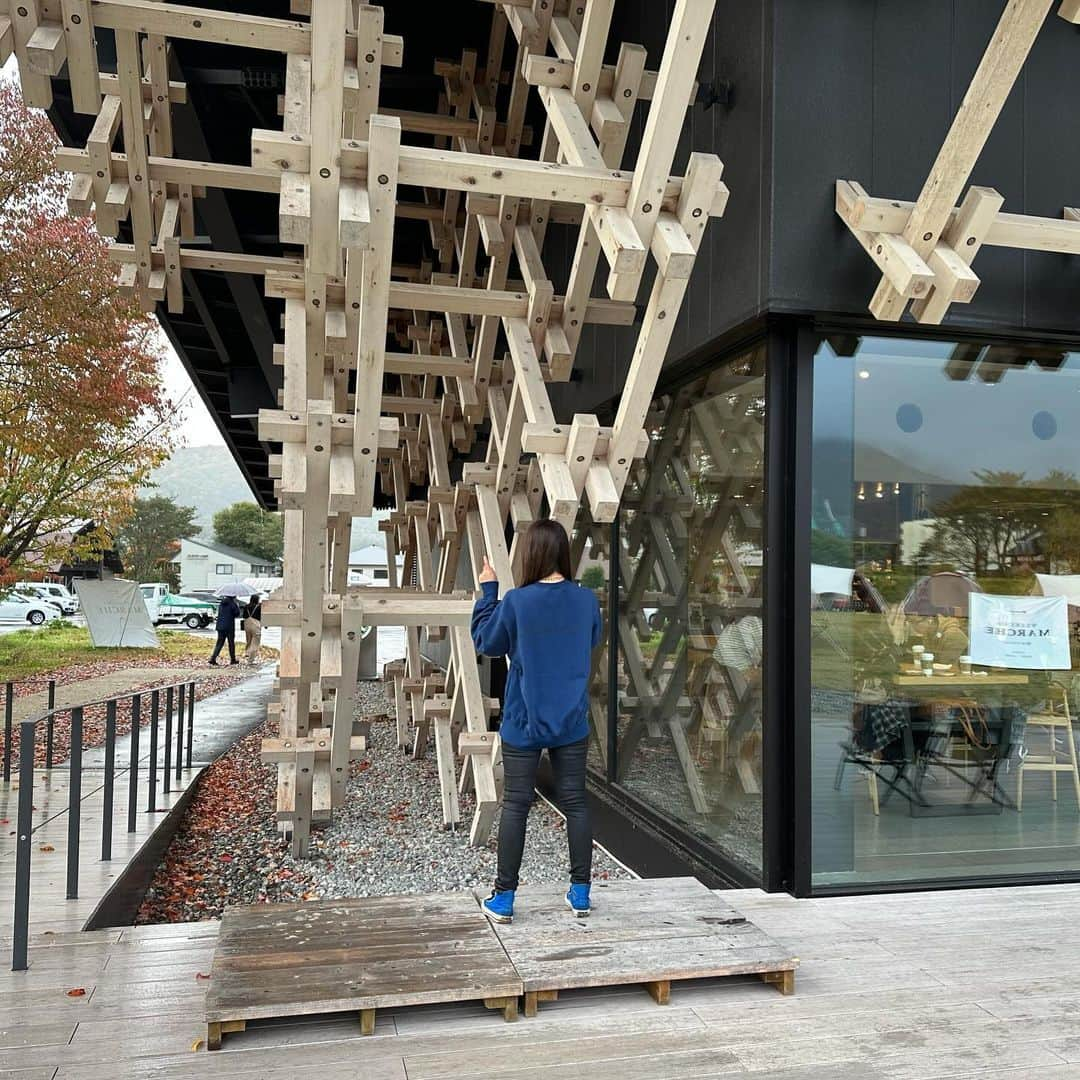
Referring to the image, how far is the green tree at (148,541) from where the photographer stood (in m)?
46.6

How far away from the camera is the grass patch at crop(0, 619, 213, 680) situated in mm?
16656

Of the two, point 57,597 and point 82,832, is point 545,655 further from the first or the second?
point 57,597

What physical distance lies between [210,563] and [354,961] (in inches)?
3153

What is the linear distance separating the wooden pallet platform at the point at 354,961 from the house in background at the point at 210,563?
72238 millimetres

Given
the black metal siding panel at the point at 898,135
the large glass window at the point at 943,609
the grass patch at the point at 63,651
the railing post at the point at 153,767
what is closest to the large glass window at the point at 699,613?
the large glass window at the point at 943,609

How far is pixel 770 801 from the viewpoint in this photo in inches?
Answer: 172

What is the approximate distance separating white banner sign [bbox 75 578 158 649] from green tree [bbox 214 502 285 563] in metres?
58.2

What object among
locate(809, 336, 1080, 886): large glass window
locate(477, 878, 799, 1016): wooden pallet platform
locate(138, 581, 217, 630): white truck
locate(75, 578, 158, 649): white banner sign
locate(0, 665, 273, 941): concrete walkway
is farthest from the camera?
locate(138, 581, 217, 630): white truck

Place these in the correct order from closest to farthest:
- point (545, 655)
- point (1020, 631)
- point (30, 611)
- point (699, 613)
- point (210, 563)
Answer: point (545, 655)
point (1020, 631)
point (699, 613)
point (30, 611)
point (210, 563)

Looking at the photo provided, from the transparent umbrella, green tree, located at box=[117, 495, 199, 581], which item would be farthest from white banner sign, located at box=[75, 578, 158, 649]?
green tree, located at box=[117, 495, 199, 581]

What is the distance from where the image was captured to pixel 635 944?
3.33 meters

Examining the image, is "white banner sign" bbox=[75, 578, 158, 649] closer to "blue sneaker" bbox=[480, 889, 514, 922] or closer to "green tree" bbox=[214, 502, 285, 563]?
"blue sneaker" bbox=[480, 889, 514, 922]

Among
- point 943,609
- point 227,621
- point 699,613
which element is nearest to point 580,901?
point 699,613

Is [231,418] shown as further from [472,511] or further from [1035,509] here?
[1035,509]
